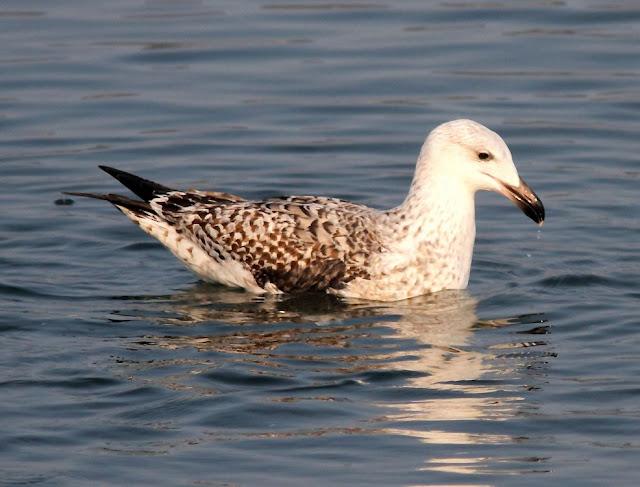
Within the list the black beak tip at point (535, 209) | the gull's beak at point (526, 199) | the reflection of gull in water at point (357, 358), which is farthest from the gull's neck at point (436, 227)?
the black beak tip at point (535, 209)

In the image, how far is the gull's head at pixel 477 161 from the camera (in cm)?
1127

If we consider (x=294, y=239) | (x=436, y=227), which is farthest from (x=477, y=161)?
(x=294, y=239)

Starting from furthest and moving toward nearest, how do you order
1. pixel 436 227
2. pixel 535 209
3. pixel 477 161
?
pixel 436 227 → pixel 477 161 → pixel 535 209

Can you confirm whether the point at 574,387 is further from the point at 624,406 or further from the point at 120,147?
the point at 120,147

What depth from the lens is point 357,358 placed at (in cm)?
1027

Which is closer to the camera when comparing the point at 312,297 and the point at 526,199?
the point at 526,199

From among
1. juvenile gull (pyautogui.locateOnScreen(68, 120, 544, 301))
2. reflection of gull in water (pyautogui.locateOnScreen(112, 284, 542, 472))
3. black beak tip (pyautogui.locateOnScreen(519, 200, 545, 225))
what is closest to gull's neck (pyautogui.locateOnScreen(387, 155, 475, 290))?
juvenile gull (pyautogui.locateOnScreen(68, 120, 544, 301))

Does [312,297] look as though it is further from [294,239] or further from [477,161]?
[477,161]

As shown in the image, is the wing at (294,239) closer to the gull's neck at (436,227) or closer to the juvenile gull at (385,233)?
the juvenile gull at (385,233)

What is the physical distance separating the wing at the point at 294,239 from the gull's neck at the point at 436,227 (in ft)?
0.74

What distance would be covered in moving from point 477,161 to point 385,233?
0.82 meters

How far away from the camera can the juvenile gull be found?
37.3 ft

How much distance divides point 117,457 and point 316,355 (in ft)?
6.70

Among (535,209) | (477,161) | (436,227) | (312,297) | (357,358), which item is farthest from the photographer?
(312,297)
